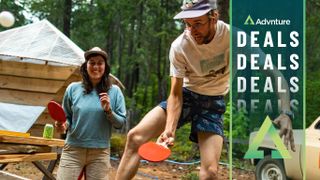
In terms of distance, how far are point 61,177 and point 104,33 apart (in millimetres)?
21011

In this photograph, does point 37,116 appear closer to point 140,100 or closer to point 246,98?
point 246,98

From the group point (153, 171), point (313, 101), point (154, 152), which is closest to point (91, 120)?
point (154, 152)

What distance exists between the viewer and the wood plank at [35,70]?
26.3ft

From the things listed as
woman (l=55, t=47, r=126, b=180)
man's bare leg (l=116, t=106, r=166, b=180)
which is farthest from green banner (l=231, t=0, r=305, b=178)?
woman (l=55, t=47, r=126, b=180)

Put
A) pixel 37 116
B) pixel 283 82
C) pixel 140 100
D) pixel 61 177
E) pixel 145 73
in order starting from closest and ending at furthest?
pixel 283 82 → pixel 61 177 → pixel 37 116 → pixel 140 100 → pixel 145 73

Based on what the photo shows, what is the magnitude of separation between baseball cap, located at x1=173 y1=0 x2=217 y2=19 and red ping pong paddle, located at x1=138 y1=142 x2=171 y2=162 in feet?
2.56

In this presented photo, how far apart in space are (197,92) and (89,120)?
3.16ft

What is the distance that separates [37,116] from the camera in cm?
790

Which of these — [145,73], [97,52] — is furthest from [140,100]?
[97,52]

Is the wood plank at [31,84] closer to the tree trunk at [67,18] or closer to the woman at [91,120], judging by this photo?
the woman at [91,120]

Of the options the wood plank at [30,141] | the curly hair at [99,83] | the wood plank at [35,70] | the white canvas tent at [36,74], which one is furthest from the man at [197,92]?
the wood plank at [35,70]

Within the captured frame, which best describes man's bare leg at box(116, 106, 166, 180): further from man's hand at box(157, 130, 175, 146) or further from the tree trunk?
the tree trunk

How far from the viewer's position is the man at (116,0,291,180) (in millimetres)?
3047

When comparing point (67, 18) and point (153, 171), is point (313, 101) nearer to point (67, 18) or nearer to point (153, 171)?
point (67, 18)
